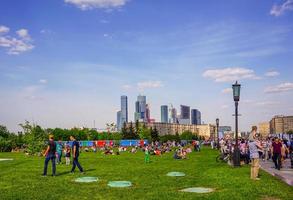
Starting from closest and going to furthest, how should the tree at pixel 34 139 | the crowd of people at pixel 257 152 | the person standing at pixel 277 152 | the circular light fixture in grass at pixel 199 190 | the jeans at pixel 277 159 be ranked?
the circular light fixture in grass at pixel 199 190
the crowd of people at pixel 257 152
the jeans at pixel 277 159
the person standing at pixel 277 152
the tree at pixel 34 139

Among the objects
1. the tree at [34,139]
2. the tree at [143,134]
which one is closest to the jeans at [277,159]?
the tree at [34,139]

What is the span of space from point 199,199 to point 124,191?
11.4 ft

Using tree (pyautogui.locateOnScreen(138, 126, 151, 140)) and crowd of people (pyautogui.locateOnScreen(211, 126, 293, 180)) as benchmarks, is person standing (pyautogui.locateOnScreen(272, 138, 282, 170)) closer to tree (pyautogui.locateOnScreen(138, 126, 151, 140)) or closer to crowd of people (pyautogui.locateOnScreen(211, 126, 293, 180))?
crowd of people (pyautogui.locateOnScreen(211, 126, 293, 180))

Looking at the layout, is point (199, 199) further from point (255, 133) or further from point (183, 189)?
point (255, 133)

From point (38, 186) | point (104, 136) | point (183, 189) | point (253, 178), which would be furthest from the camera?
point (104, 136)

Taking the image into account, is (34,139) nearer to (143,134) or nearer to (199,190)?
(199,190)

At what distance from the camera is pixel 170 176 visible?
74.6 ft

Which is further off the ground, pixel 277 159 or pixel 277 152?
pixel 277 152

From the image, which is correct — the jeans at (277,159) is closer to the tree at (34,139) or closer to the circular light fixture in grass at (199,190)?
the circular light fixture in grass at (199,190)

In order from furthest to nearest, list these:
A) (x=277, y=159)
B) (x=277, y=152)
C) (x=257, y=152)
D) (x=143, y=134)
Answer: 1. (x=143, y=134)
2. (x=277, y=159)
3. (x=277, y=152)
4. (x=257, y=152)

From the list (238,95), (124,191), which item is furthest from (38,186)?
(238,95)

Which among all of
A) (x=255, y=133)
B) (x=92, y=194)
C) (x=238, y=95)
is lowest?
(x=92, y=194)

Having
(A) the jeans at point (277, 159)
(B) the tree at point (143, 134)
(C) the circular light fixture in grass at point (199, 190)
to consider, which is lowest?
(C) the circular light fixture in grass at point (199, 190)

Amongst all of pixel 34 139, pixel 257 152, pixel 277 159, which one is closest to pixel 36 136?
pixel 34 139
